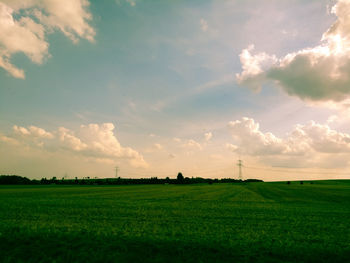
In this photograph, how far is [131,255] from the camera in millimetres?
10477

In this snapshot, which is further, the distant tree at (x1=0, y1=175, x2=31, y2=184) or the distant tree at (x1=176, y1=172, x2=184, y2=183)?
the distant tree at (x1=176, y1=172, x2=184, y2=183)

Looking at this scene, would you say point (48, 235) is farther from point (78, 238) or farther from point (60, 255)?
point (60, 255)

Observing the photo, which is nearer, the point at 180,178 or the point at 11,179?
the point at 11,179

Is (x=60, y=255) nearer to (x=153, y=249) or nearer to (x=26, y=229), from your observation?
(x=153, y=249)

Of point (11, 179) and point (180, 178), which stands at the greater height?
point (11, 179)

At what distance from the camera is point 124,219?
19.1 metres

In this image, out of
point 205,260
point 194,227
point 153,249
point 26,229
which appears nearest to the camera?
point 205,260

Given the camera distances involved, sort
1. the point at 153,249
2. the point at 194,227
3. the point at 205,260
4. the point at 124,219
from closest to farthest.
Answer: the point at 205,260, the point at 153,249, the point at 194,227, the point at 124,219

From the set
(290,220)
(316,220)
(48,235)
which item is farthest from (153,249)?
(316,220)

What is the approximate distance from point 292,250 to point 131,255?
7.97 meters

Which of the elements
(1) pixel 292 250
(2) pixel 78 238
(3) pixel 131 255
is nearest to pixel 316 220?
(1) pixel 292 250

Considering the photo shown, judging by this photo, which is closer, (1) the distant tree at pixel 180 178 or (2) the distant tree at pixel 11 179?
(2) the distant tree at pixel 11 179

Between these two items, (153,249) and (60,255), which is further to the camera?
(153,249)

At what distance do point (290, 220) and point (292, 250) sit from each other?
945 cm
